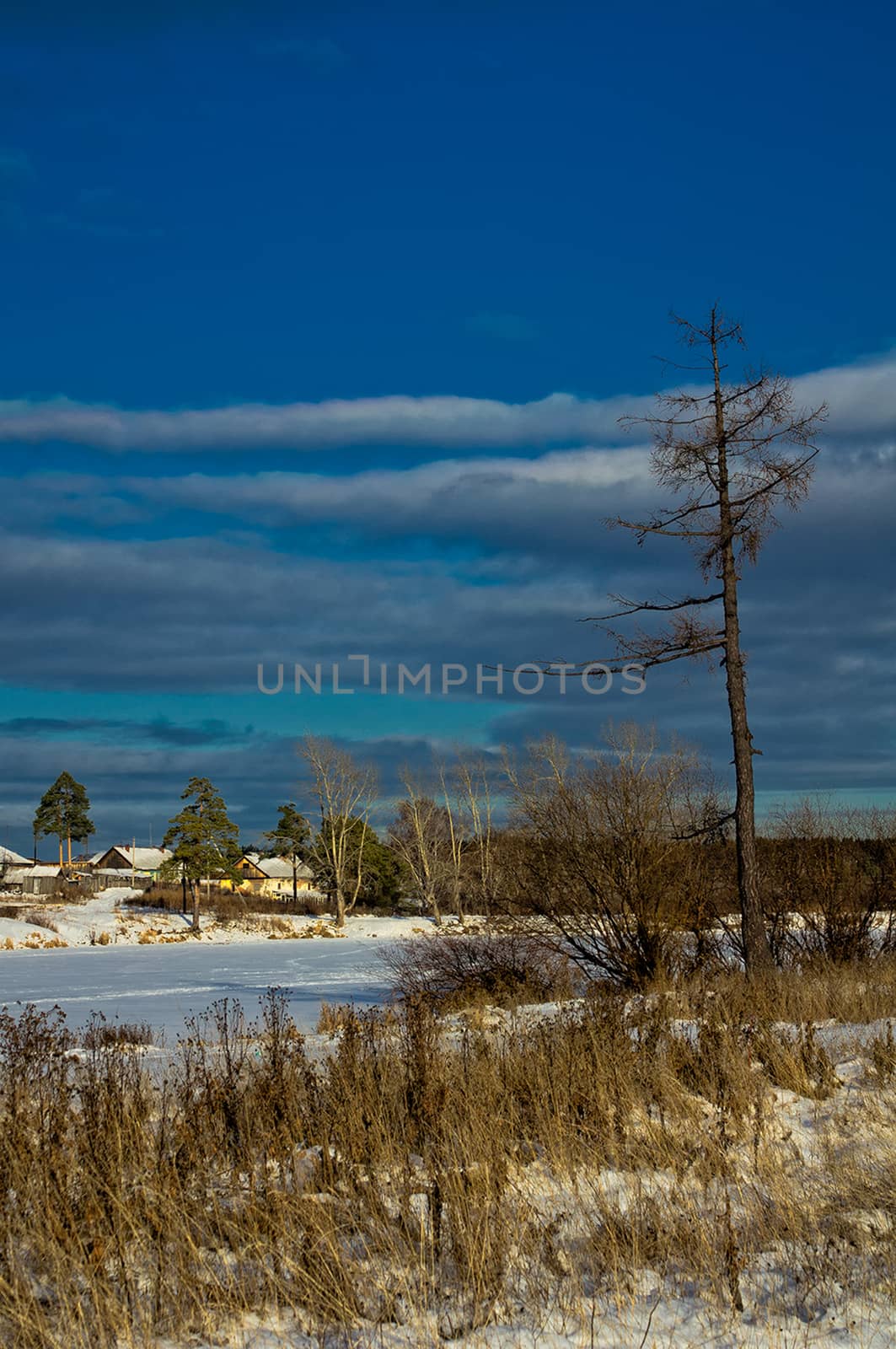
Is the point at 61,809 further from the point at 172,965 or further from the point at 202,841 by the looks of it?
the point at 172,965

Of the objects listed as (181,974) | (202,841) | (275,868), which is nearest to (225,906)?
(202,841)

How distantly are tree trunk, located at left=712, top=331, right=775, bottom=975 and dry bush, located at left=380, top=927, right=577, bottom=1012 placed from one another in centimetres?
297

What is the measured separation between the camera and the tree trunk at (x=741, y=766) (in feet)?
48.6

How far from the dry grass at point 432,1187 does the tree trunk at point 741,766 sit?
19.7 ft

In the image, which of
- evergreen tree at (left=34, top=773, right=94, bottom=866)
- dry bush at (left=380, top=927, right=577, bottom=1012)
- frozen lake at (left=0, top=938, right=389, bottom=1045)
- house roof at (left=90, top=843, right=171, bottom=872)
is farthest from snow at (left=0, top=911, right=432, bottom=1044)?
house roof at (left=90, top=843, right=171, bottom=872)

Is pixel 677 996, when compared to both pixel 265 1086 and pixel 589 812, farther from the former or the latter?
pixel 265 1086

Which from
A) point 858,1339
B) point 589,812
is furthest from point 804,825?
point 858,1339

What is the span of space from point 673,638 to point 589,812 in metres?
2.95

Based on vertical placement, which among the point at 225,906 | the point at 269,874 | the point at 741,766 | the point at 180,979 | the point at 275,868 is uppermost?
the point at 741,766

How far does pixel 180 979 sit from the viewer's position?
2727 centimetres

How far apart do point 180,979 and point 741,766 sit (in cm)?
1746

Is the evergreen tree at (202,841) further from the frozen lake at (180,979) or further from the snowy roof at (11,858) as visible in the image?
the snowy roof at (11,858)

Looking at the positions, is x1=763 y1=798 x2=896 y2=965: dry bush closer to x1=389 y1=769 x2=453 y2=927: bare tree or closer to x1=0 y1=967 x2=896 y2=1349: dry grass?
x1=0 y1=967 x2=896 y2=1349: dry grass

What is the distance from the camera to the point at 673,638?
1536 cm
